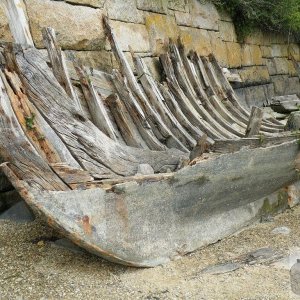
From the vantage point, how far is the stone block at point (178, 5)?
7379 millimetres

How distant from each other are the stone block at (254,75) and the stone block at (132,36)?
3216 mm

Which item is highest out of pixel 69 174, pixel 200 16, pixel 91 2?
pixel 91 2

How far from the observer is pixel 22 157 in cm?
263

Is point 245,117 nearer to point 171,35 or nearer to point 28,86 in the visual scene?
point 171,35

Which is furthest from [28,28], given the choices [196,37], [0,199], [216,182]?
[196,37]

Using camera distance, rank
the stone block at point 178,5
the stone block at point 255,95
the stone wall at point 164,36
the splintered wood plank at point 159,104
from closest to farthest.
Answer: the splintered wood plank at point 159,104 → the stone wall at point 164,36 → the stone block at point 178,5 → the stone block at point 255,95

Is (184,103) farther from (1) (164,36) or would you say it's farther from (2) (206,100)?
(1) (164,36)

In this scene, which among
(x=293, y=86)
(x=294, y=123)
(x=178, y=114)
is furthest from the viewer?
(x=293, y=86)

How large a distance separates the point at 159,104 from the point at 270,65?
621 centimetres

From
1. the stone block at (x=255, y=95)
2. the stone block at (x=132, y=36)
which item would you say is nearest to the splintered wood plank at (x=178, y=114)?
the stone block at (x=132, y=36)

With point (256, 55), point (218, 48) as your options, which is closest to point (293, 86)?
point (256, 55)

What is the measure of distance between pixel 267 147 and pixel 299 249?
2.75ft

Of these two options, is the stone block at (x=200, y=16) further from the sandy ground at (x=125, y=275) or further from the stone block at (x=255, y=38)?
the sandy ground at (x=125, y=275)

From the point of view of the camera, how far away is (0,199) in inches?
149
